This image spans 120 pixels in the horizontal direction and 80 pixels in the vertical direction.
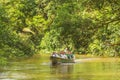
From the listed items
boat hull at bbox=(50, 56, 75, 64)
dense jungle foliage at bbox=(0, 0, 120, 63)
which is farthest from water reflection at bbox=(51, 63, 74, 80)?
boat hull at bbox=(50, 56, 75, 64)

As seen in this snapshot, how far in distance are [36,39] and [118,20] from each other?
168 ft

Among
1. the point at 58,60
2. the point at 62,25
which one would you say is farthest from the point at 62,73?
the point at 62,25

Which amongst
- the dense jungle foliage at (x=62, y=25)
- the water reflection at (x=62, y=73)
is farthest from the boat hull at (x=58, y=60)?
the water reflection at (x=62, y=73)

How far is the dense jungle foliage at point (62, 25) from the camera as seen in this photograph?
9.27 m

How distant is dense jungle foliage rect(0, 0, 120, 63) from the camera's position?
9266 millimetres

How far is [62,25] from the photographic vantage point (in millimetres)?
9281

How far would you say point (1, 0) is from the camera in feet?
192

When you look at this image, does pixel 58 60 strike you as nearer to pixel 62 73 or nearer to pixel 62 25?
pixel 62 73

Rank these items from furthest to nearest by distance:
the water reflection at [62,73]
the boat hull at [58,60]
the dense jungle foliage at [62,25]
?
the boat hull at [58,60], the water reflection at [62,73], the dense jungle foliage at [62,25]

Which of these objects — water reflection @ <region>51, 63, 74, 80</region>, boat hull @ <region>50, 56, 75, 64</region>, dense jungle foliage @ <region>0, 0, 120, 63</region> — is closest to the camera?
dense jungle foliage @ <region>0, 0, 120, 63</region>

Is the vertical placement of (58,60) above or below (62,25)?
below

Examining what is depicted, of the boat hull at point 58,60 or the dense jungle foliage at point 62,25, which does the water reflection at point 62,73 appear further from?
the boat hull at point 58,60

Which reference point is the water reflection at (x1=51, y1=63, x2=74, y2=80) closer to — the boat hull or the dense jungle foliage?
the dense jungle foliage

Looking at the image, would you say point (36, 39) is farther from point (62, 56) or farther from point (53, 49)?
point (62, 56)
